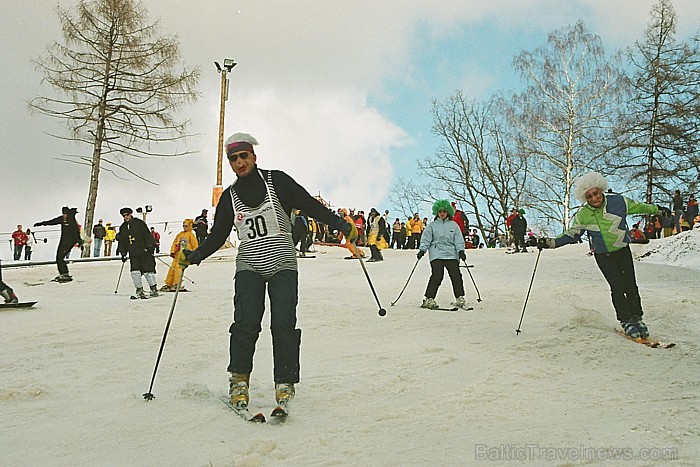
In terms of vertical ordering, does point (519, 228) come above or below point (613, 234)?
above

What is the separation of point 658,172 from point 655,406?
2763cm

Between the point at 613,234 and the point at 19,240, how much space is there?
2459 cm

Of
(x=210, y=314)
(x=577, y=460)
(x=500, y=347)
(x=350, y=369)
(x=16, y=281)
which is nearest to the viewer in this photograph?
(x=577, y=460)

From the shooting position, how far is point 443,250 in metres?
10.5

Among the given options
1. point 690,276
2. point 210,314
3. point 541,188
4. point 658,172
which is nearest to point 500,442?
point 210,314

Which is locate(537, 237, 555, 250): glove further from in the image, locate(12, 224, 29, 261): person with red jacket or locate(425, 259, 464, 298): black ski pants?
locate(12, 224, 29, 261): person with red jacket

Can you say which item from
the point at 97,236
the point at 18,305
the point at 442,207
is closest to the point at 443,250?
the point at 442,207

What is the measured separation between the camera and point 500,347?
6789mm

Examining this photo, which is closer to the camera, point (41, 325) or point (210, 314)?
point (41, 325)

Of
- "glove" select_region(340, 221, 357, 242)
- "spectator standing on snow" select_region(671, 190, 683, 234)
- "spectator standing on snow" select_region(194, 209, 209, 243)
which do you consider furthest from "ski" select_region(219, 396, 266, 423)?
"spectator standing on snow" select_region(671, 190, 683, 234)

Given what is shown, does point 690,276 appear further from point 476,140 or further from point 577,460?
point 476,140

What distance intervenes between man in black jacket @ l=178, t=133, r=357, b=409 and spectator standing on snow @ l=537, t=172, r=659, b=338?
3.71m

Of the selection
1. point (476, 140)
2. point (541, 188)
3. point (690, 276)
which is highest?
point (476, 140)

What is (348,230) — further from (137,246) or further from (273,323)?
(137,246)
